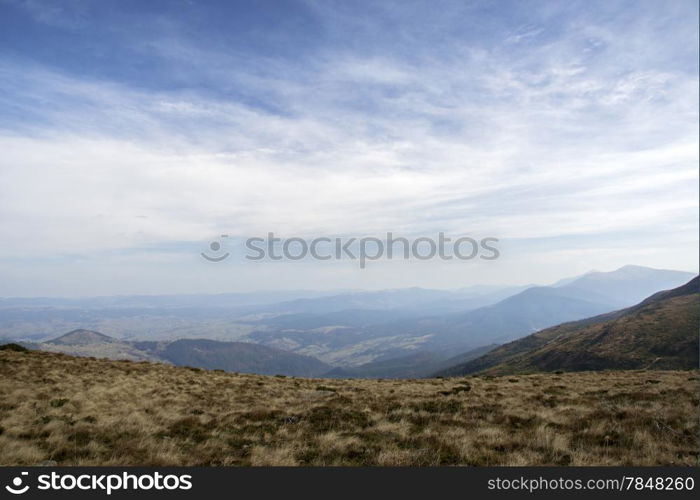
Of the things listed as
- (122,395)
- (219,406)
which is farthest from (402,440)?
(122,395)

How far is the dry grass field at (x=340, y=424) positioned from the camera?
11312 mm

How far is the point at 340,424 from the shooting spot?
15.3m

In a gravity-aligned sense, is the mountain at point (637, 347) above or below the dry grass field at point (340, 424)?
below

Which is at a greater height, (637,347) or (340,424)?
(340,424)

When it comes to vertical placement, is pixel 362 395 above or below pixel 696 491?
below

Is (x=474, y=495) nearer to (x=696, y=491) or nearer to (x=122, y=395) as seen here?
(x=696, y=491)

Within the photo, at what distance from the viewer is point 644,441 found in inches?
468

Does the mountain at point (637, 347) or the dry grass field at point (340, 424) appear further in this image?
the mountain at point (637, 347)

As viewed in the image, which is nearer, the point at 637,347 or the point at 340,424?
the point at 340,424

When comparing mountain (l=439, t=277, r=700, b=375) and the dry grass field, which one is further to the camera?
mountain (l=439, t=277, r=700, b=375)

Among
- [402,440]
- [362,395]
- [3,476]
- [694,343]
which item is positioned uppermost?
[3,476]

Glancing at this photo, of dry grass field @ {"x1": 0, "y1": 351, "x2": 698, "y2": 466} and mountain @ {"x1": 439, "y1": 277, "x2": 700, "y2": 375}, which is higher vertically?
dry grass field @ {"x1": 0, "y1": 351, "x2": 698, "y2": 466}

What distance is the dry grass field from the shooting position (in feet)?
37.1

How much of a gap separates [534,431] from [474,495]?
5.94m
